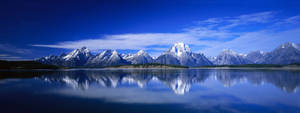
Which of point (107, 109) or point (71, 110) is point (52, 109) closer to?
point (71, 110)

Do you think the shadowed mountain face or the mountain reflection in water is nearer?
the mountain reflection in water

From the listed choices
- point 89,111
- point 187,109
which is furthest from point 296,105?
point 89,111

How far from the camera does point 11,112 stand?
61.6ft

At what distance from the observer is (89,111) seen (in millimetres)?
19250

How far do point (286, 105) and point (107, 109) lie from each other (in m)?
19.9

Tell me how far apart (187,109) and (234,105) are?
6.16 m

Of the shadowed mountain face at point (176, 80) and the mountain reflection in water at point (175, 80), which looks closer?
the mountain reflection in water at point (175, 80)

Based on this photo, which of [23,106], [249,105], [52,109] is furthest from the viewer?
[249,105]

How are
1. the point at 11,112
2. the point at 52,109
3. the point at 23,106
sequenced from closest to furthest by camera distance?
the point at 11,112 < the point at 52,109 < the point at 23,106

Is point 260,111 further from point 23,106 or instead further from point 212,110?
point 23,106

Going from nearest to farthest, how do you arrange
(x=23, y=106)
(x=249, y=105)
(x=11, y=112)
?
(x=11, y=112) < (x=23, y=106) < (x=249, y=105)

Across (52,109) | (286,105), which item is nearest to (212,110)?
(286,105)

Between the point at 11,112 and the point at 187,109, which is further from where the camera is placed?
the point at 187,109

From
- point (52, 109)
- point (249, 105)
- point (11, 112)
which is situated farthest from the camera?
point (249, 105)
